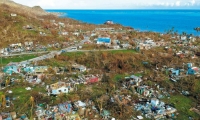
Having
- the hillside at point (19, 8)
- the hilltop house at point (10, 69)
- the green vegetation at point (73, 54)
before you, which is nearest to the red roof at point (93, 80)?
the hilltop house at point (10, 69)

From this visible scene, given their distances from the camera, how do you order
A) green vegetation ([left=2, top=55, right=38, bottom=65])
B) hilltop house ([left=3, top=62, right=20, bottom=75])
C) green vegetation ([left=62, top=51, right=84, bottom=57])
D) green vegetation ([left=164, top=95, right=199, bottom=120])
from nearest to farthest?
green vegetation ([left=164, top=95, right=199, bottom=120]), hilltop house ([left=3, top=62, right=20, bottom=75]), green vegetation ([left=2, top=55, right=38, bottom=65]), green vegetation ([left=62, top=51, right=84, bottom=57])

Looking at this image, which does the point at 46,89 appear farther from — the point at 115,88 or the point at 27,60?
the point at 27,60

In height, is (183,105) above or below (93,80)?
below

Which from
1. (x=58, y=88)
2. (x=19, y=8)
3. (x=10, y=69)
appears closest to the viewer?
(x=58, y=88)

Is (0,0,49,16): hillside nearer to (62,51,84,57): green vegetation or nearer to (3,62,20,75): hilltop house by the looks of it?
(62,51,84,57): green vegetation

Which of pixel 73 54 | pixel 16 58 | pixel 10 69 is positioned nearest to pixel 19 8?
pixel 16 58

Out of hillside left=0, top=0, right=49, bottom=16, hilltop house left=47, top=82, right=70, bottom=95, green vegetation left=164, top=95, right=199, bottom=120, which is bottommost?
green vegetation left=164, top=95, right=199, bottom=120

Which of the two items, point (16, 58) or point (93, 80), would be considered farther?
point (16, 58)

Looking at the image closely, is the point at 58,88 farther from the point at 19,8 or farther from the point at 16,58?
the point at 19,8

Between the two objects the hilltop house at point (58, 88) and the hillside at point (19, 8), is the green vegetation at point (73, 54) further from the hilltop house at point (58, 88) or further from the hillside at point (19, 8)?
the hillside at point (19, 8)

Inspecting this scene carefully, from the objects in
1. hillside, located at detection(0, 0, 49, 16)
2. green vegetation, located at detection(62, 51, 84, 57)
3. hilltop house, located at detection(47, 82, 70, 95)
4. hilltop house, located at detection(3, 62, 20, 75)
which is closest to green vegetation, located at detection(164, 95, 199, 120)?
hilltop house, located at detection(47, 82, 70, 95)

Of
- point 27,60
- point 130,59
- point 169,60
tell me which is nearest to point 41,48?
point 27,60
